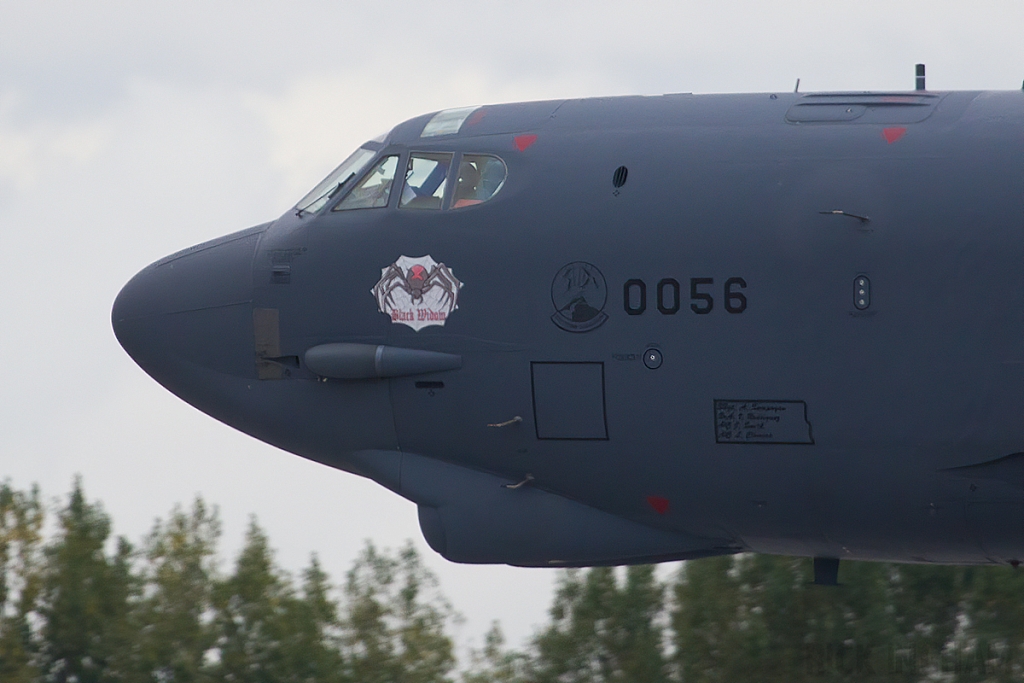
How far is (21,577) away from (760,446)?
29.6 m

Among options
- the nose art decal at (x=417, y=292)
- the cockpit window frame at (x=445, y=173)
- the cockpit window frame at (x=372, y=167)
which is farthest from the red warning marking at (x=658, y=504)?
the cockpit window frame at (x=372, y=167)

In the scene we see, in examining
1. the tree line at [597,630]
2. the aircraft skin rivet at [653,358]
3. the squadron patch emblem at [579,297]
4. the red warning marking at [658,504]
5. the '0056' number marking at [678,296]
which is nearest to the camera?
the '0056' number marking at [678,296]

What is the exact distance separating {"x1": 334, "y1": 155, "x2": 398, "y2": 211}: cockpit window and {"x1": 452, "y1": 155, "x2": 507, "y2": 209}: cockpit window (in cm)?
70

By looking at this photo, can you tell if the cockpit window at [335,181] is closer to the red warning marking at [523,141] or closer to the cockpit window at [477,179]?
the cockpit window at [477,179]

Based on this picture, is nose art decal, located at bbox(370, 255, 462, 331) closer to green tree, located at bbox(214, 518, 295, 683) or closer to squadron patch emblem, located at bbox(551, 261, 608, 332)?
squadron patch emblem, located at bbox(551, 261, 608, 332)

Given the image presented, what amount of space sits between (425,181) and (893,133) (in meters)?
A: 3.99

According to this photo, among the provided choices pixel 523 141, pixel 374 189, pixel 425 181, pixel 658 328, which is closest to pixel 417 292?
pixel 425 181

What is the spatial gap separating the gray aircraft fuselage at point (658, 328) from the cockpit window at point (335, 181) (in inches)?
2.9

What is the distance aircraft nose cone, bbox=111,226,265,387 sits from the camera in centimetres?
1301

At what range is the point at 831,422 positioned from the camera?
1120 cm

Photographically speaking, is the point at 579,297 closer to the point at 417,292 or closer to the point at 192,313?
the point at 417,292

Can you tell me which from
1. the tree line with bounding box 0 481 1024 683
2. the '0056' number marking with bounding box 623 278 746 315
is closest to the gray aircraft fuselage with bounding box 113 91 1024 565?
the '0056' number marking with bounding box 623 278 746 315

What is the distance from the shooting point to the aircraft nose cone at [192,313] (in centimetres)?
1301

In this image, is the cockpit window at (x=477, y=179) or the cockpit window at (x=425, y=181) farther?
the cockpit window at (x=425, y=181)
